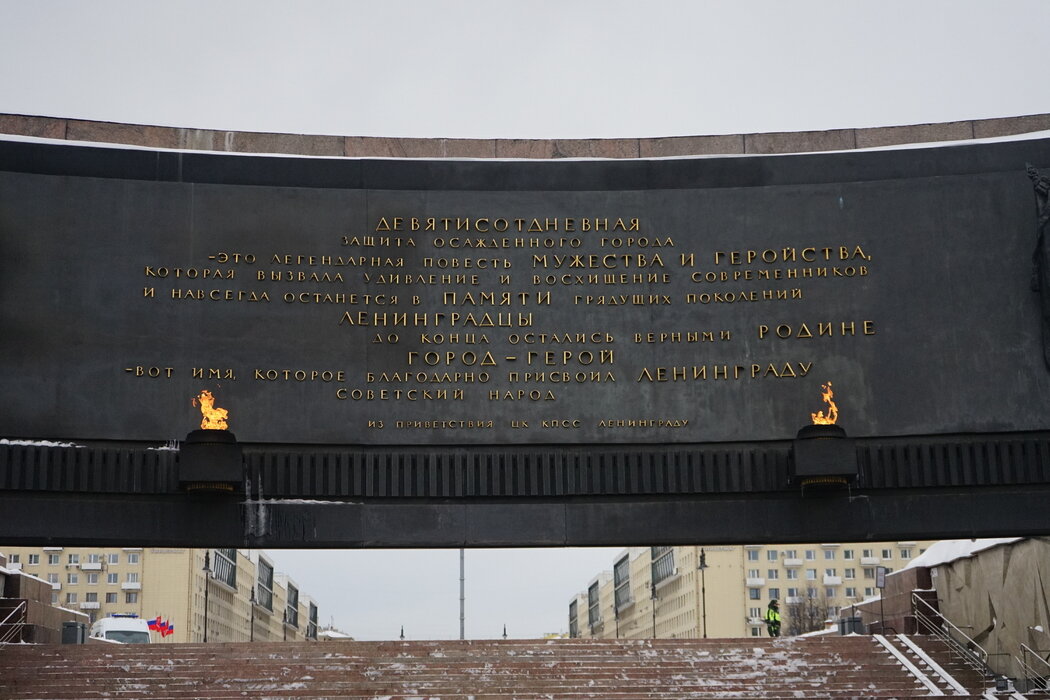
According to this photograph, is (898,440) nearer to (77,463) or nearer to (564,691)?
(564,691)

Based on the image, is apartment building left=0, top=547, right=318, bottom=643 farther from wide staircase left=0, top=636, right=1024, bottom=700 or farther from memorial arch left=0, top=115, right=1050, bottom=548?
memorial arch left=0, top=115, right=1050, bottom=548

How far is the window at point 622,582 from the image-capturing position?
11462 centimetres

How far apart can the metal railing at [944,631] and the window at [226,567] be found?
70071 mm

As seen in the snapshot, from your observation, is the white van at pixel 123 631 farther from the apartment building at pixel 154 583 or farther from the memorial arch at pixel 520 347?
the apartment building at pixel 154 583

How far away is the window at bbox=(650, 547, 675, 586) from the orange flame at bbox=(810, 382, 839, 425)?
3076 inches

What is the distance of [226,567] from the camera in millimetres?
95625

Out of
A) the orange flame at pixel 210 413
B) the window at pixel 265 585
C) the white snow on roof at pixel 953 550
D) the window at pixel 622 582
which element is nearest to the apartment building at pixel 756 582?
the window at pixel 622 582

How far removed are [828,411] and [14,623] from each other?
14.3 metres

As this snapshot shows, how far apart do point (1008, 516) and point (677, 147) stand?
5711mm

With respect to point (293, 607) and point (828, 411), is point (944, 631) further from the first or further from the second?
point (293, 607)

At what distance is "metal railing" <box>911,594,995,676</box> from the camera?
2070cm

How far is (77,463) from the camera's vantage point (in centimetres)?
→ 1434

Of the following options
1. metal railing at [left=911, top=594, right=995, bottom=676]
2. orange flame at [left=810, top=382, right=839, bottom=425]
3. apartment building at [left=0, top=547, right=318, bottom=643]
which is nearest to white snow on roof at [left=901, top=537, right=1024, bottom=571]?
metal railing at [left=911, top=594, right=995, bottom=676]

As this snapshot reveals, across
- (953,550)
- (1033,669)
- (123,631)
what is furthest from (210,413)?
(123,631)
